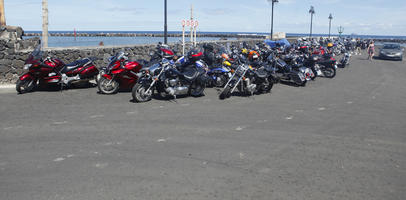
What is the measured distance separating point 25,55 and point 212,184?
1020cm

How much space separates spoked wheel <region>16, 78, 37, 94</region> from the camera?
33.7ft

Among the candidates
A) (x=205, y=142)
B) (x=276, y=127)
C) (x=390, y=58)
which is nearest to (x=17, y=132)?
(x=205, y=142)

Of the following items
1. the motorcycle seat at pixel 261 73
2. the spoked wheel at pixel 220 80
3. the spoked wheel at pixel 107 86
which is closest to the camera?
the spoked wheel at pixel 107 86

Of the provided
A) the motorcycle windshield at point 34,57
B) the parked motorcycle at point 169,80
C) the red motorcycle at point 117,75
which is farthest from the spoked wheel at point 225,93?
the motorcycle windshield at point 34,57

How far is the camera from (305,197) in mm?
4090

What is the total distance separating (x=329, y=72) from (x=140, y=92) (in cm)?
1073

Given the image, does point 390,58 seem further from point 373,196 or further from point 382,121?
point 373,196

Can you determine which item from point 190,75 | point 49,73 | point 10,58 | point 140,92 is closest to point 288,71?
point 190,75

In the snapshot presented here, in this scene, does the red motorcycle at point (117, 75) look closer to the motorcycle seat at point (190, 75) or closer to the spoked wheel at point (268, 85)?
Result: the motorcycle seat at point (190, 75)

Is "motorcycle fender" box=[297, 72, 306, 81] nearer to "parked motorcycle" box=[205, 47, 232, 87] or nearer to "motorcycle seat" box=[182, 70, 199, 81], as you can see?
"parked motorcycle" box=[205, 47, 232, 87]

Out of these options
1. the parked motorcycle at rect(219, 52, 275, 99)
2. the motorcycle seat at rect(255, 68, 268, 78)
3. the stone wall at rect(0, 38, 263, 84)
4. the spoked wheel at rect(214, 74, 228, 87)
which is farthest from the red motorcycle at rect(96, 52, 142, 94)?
the motorcycle seat at rect(255, 68, 268, 78)

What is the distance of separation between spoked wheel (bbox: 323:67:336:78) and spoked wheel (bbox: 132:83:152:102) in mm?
10339

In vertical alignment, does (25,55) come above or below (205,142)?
above

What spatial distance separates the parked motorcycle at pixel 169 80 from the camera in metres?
9.41
